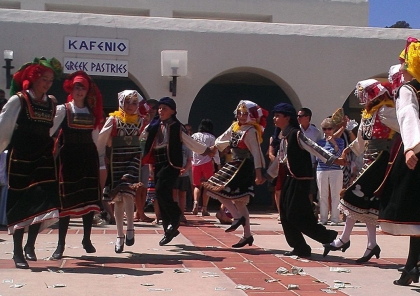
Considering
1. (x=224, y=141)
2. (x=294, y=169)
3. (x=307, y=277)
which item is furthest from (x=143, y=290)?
(x=224, y=141)

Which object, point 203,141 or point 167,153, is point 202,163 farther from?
point 167,153

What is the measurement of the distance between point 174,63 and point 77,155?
6685 mm

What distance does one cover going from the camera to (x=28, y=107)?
245 inches

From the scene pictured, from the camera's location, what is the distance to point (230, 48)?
13820mm

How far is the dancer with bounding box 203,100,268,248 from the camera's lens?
303 inches

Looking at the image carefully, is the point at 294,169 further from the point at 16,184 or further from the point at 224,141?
the point at 16,184

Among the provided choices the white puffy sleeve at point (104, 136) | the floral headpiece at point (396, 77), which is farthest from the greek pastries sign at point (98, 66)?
the floral headpiece at point (396, 77)

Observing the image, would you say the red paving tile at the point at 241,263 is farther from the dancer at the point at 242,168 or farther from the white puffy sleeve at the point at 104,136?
the white puffy sleeve at the point at 104,136

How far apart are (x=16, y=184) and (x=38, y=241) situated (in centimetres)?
209

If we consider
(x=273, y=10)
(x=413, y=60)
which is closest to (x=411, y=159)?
(x=413, y=60)

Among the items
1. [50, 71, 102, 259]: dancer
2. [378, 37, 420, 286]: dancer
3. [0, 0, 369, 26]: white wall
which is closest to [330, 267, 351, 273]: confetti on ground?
[378, 37, 420, 286]: dancer

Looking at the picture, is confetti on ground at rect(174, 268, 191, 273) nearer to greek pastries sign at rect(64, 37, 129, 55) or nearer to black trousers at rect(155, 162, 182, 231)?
black trousers at rect(155, 162, 182, 231)

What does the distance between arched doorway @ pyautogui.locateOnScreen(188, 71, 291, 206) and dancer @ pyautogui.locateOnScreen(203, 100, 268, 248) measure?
805cm

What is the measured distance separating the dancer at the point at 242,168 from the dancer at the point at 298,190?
0.50 m
